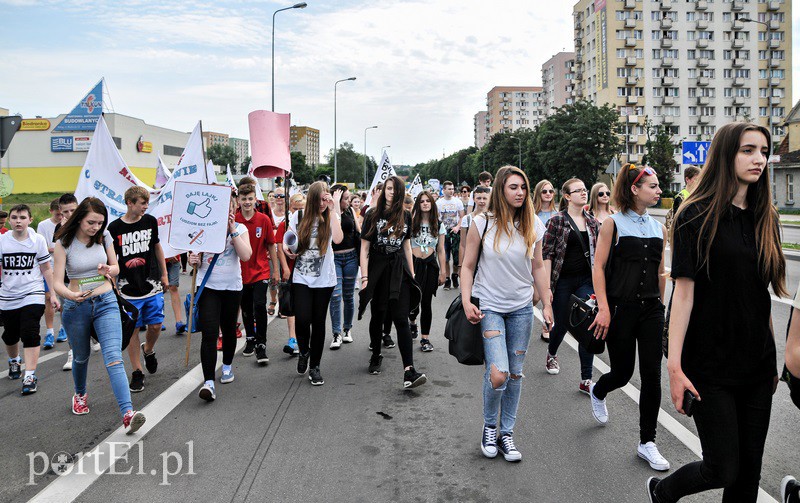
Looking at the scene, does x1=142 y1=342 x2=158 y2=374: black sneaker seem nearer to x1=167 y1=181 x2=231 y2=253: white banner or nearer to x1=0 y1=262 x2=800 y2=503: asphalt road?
x1=0 y1=262 x2=800 y2=503: asphalt road

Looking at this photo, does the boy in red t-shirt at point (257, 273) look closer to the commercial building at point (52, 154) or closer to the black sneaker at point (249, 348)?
the black sneaker at point (249, 348)

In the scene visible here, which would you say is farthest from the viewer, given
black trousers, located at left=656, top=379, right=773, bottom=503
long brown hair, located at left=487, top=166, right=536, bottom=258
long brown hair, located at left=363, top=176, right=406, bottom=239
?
long brown hair, located at left=363, top=176, right=406, bottom=239

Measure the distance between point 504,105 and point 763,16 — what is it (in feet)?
280

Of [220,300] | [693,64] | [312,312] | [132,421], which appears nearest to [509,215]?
[312,312]

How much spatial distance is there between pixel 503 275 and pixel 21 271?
15.9 feet

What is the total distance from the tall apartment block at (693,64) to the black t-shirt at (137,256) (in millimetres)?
83398

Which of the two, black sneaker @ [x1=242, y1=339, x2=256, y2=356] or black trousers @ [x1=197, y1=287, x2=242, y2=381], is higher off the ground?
black trousers @ [x1=197, y1=287, x2=242, y2=381]

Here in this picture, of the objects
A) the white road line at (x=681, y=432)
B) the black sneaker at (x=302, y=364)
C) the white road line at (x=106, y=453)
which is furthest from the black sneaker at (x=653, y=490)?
the black sneaker at (x=302, y=364)

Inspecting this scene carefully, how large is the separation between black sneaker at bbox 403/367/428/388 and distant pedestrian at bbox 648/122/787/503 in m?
3.13

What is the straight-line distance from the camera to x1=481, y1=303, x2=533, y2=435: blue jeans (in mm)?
4195

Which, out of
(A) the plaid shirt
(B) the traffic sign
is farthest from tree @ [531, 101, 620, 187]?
(A) the plaid shirt

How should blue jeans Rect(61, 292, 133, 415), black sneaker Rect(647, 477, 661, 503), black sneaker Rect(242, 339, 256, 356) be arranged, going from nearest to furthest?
black sneaker Rect(647, 477, 661, 503), blue jeans Rect(61, 292, 133, 415), black sneaker Rect(242, 339, 256, 356)

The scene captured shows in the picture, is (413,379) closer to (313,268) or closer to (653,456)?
(313,268)

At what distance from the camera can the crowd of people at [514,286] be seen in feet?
8.98
